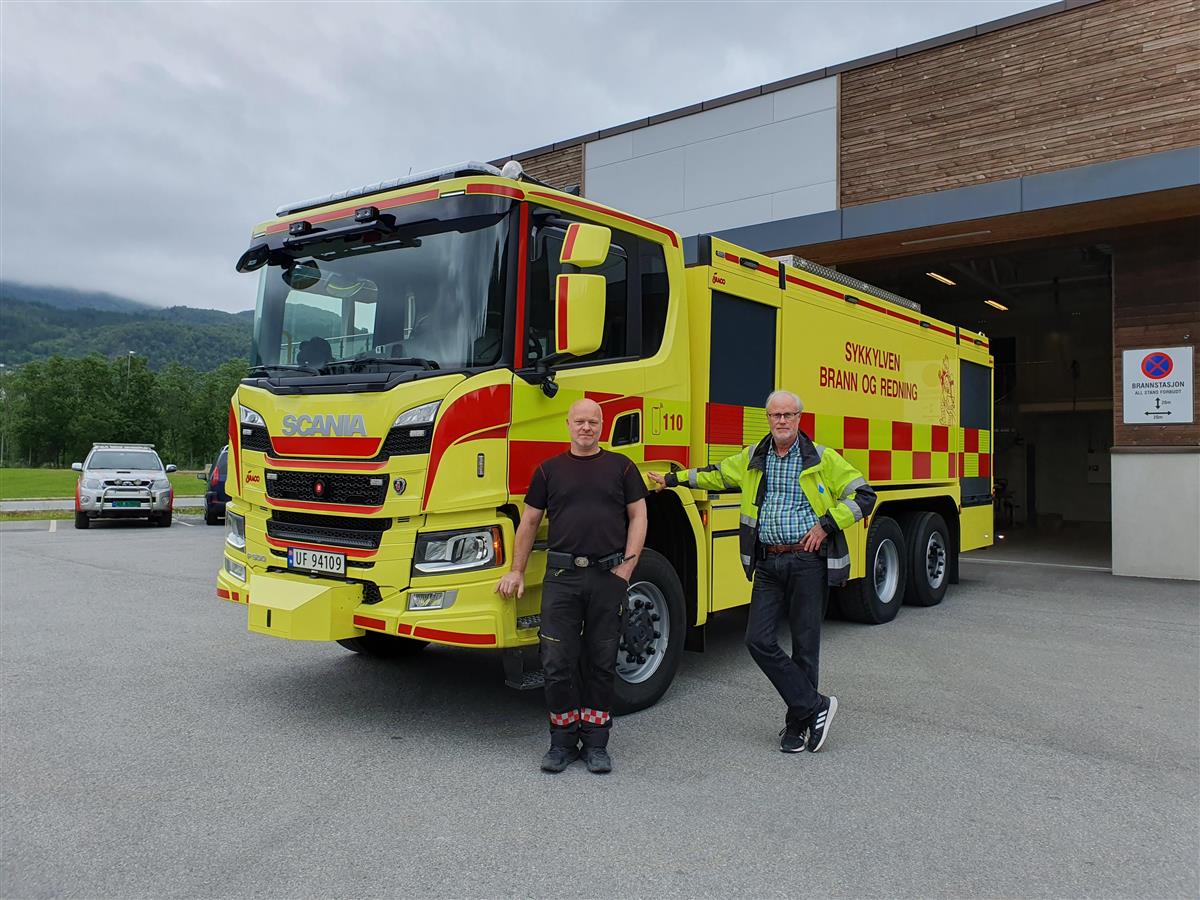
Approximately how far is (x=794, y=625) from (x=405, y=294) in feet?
8.56

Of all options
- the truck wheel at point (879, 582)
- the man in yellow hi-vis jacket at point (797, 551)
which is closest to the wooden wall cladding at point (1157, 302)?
the truck wheel at point (879, 582)

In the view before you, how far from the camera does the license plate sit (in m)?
4.44

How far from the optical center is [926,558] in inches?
333

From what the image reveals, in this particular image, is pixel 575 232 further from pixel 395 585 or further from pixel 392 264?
pixel 395 585

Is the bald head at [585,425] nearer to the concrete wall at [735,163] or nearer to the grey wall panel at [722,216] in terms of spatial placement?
the concrete wall at [735,163]

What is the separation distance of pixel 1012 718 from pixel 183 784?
171 inches

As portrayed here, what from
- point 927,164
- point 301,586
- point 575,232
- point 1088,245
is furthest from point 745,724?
point 1088,245

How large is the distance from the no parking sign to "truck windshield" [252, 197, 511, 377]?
392 inches

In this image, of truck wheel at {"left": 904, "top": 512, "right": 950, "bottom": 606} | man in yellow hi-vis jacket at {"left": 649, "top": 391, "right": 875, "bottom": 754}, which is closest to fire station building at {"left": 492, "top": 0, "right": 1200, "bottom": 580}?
truck wheel at {"left": 904, "top": 512, "right": 950, "bottom": 606}

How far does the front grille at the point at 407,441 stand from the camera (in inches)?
162

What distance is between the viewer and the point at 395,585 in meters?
4.25

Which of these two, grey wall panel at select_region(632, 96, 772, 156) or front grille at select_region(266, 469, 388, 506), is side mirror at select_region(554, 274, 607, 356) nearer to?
front grille at select_region(266, 469, 388, 506)

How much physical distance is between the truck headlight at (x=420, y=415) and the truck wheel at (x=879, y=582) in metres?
4.50

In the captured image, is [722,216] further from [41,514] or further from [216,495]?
[41,514]
